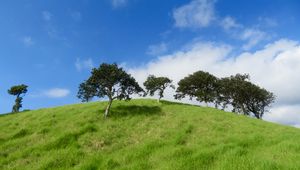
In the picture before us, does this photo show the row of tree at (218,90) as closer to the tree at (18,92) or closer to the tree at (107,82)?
the tree at (107,82)

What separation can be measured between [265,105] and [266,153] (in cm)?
7587

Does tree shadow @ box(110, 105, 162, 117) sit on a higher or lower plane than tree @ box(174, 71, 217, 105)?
lower

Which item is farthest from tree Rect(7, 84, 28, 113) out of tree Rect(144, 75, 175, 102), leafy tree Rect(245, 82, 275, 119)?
leafy tree Rect(245, 82, 275, 119)

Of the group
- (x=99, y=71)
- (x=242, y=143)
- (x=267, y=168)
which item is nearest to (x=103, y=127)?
(x=99, y=71)

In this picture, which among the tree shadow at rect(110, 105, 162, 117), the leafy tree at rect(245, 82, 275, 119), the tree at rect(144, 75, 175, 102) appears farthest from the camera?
the leafy tree at rect(245, 82, 275, 119)

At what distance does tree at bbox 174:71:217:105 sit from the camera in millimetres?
73875

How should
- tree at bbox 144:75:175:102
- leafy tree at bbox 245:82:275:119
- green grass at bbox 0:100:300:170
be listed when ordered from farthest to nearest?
leafy tree at bbox 245:82:275:119
tree at bbox 144:75:175:102
green grass at bbox 0:100:300:170

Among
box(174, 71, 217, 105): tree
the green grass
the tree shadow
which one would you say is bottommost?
the green grass

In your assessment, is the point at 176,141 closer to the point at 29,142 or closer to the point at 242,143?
the point at 242,143

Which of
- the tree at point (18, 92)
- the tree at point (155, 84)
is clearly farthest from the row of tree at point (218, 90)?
the tree at point (18, 92)

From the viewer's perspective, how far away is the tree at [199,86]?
73.9 meters

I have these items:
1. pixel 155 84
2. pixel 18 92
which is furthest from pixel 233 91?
pixel 18 92

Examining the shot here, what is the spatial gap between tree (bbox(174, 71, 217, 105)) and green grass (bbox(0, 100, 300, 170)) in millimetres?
36440

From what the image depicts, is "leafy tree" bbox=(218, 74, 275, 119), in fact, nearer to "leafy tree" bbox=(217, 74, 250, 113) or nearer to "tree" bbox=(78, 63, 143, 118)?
"leafy tree" bbox=(217, 74, 250, 113)
